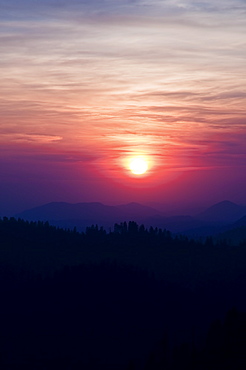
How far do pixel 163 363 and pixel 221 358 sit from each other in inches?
1755

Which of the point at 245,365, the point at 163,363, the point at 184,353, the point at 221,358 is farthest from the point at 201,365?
the point at 163,363

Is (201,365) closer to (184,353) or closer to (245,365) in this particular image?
(245,365)

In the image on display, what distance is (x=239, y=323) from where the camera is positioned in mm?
113000

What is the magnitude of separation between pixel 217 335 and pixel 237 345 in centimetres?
1239

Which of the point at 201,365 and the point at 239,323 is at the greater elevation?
the point at 239,323

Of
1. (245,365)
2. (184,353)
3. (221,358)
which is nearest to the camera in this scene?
(245,365)

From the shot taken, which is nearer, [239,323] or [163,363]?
[239,323]

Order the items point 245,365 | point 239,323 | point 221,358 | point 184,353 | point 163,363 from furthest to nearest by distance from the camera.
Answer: point 163,363, point 184,353, point 239,323, point 221,358, point 245,365

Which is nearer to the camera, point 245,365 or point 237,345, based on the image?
point 245,365

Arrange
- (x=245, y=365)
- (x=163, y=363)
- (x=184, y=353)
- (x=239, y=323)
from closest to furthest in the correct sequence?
(x=245, y=365) → (x=239, y=323) → (x=184, y=353) → (x=163, y=363)

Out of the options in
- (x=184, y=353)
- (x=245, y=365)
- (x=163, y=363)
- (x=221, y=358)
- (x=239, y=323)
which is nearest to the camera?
(x=245, y=365)

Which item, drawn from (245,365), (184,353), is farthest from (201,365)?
(184,353)

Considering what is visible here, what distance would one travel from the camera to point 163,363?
144 meters

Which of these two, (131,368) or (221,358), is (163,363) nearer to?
(131,368)
